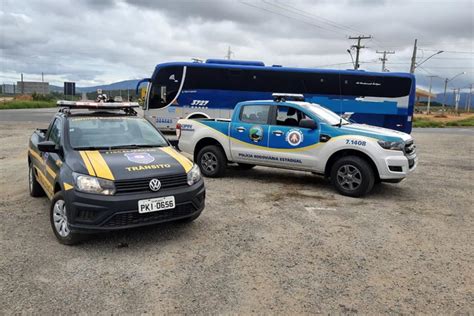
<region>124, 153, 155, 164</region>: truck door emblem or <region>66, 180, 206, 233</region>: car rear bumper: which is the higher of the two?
<region>124, 153, 155, 164</region>: truck door emblem

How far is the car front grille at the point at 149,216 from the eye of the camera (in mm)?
4207

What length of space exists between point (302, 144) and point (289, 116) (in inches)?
25.7

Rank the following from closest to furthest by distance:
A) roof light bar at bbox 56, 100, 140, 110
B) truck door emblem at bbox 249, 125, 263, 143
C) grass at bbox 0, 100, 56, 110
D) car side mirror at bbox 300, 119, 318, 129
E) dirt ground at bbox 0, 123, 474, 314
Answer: dirt ground at bbox 0, 123, 474, 314
roof light bar at bbox 56, 100, 140, 110
car side mirror at bbox 300, 119, 318, 129
truck door emblem at bbox 249, 125, 263, 143
grass at bbox 0, 100, 56, 110

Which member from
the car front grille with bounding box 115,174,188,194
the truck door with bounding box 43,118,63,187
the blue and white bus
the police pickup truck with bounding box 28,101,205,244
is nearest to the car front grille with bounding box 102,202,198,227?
the police pickup truck with bounding box 28,101,205,244

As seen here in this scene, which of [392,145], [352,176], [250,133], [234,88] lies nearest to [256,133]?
[250,133]

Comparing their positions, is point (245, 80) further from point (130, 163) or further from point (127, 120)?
point (130, 163)

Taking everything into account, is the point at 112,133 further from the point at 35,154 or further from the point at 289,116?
the point at 289,116

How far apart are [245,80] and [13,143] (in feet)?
29.5

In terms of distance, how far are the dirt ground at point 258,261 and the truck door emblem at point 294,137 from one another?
1.22m

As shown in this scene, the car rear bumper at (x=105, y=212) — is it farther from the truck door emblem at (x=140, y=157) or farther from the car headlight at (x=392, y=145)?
the car headlight at (x=392, y=145)

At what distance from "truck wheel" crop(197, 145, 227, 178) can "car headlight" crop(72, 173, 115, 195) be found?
4212mm

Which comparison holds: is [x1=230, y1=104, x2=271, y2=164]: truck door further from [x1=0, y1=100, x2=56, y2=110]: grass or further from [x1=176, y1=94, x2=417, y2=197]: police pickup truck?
[x1=0, y1=100, x2=56, y2=110]: grass

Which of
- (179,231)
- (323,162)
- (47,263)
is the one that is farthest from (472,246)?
(47,263)

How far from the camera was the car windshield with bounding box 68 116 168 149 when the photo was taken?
16.7ft
